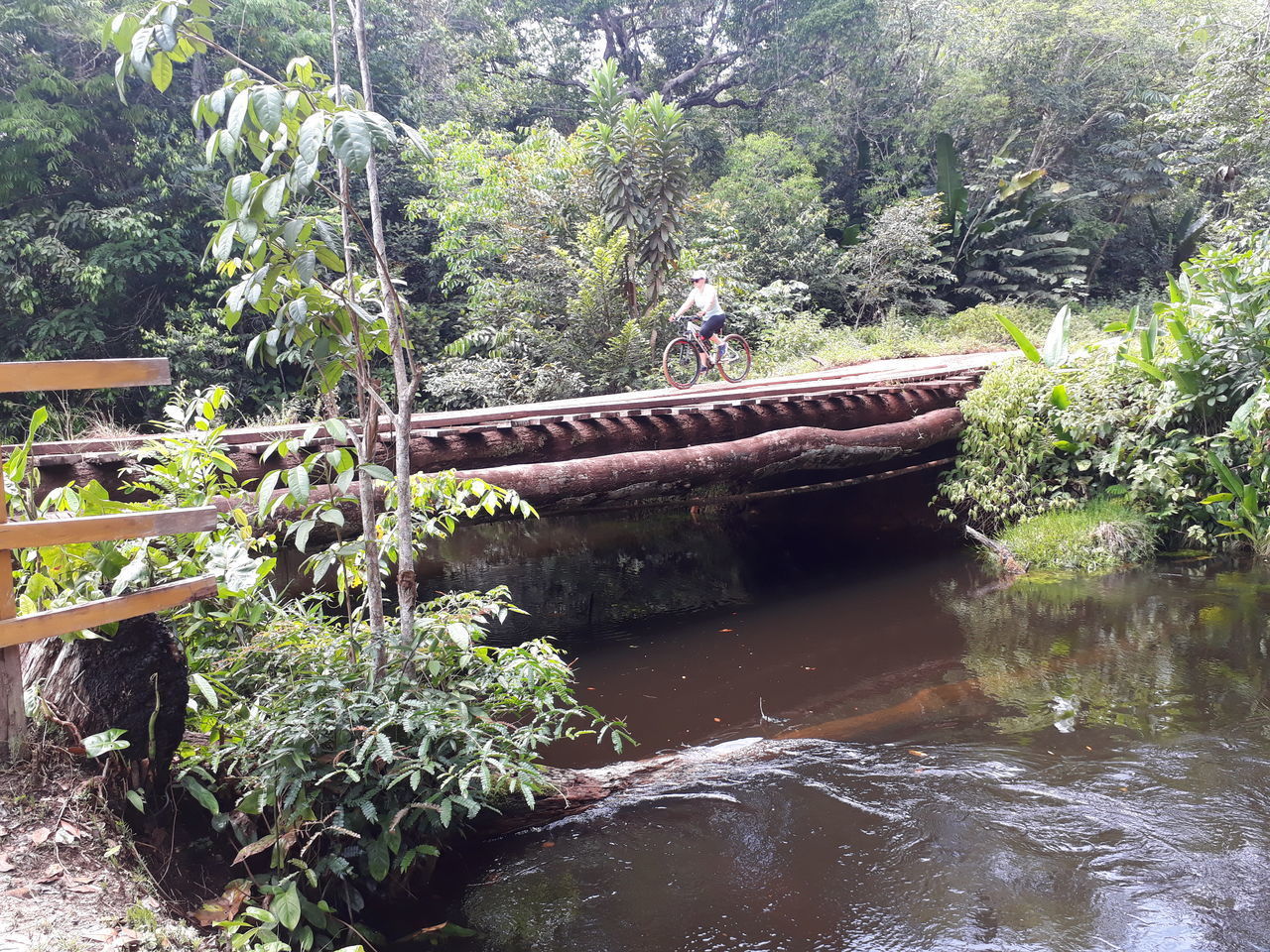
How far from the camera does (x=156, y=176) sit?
551 inches

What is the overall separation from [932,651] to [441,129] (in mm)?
14113

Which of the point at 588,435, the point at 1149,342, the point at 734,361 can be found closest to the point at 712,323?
the point at 734,361

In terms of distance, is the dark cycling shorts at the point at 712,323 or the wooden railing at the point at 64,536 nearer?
the wooden railing at the point at 64,536

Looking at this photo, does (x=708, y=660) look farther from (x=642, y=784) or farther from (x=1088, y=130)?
(x=1088, y=130)

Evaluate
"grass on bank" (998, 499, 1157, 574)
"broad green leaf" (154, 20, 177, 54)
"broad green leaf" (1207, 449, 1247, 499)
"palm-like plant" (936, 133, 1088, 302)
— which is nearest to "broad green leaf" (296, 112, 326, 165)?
"broad green leaf" (154, 20, 177, 54)

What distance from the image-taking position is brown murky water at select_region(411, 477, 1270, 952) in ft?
9.19

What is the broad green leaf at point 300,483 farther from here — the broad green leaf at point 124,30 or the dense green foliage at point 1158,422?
the dense green foliage at point 1158,422

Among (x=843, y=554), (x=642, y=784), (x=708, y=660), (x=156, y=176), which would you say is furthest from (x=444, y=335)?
(x=642, y=784)

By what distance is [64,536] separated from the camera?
224cm

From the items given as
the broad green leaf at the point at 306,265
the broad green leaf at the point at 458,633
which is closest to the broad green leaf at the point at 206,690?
the broad green leaf at the point at 458,633

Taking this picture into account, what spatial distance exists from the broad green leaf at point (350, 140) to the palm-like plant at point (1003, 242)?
1800cm

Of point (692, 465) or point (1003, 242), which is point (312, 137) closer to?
point (692, 465)

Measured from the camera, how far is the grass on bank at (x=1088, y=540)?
23.9ft

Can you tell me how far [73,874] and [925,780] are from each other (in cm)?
314
